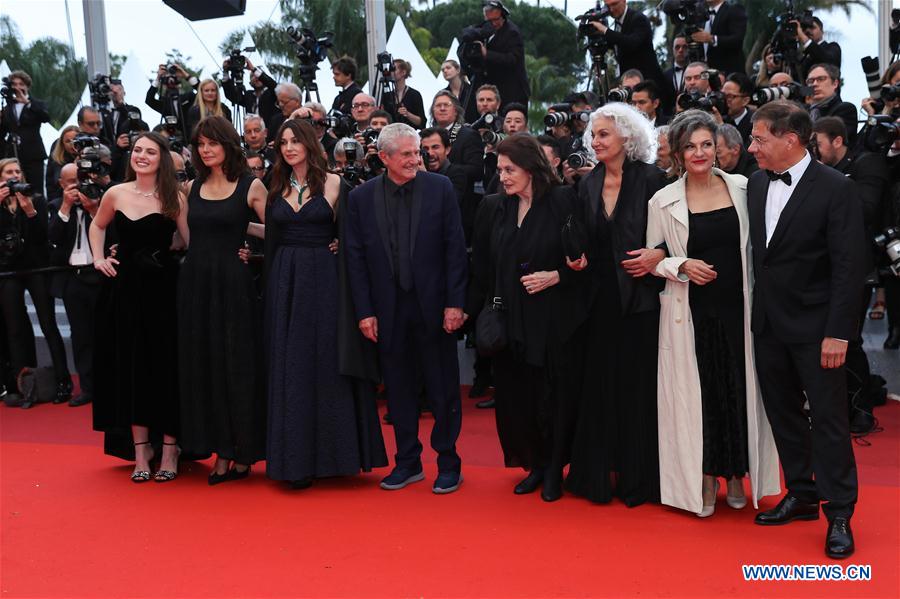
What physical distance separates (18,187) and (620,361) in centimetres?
436

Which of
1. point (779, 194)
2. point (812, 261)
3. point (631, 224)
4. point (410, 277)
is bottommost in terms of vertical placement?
point (410, 277)

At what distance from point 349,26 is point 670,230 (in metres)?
6.74

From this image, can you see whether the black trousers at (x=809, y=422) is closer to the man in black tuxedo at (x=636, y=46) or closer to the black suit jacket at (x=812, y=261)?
the black suit jacket at (x=812, y=261)

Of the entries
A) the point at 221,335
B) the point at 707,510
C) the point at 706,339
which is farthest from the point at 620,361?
the point at 221,335

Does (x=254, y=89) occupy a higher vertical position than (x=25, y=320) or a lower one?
higher

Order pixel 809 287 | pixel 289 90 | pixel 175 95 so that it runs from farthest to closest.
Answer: pixel 175 95 → pixel 289 90 → pixel 809 287

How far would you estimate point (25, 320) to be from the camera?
7.21 m

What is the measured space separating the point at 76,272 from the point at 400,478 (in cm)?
342

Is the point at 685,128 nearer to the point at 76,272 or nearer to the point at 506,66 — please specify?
the point at 506,66

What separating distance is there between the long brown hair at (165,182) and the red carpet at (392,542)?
1267mm

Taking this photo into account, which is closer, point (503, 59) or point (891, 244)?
point (891, 244)

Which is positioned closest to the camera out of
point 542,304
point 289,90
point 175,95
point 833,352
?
point 833,352

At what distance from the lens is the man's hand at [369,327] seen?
457 centimetres

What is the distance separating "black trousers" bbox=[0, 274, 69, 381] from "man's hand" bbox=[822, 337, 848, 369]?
17.5 feet
